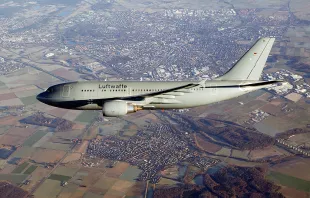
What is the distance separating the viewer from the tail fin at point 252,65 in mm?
56312

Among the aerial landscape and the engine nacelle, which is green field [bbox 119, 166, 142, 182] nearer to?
the aerial landscape

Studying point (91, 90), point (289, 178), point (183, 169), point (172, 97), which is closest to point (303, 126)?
point (289, 178)

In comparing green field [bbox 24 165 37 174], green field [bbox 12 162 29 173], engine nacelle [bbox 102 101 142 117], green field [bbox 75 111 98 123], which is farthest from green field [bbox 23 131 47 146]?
engine nacelle [bbox 102 101 142 117]

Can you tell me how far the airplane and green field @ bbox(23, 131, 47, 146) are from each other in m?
55.0

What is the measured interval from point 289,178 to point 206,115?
142 ft

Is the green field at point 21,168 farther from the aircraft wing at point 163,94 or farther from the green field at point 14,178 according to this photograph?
the aircraft wing at point 163,94

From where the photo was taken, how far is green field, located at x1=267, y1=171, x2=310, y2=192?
257 ft

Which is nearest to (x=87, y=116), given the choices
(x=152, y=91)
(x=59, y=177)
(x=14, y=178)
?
(x=59, y=177)

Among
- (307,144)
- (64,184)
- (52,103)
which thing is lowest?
(64,184)

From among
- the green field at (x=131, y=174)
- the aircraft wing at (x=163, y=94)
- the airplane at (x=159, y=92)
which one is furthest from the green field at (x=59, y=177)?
the aircraft wing at (x=163, y=94)

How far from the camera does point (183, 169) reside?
87.9 m

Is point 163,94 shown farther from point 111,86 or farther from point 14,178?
point 14,178

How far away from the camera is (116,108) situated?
52.1 m

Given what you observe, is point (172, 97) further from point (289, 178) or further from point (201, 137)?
point (201, 137)
